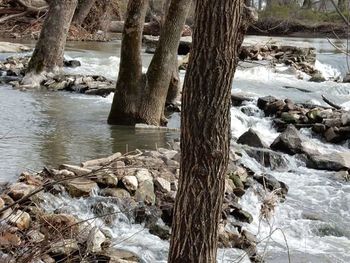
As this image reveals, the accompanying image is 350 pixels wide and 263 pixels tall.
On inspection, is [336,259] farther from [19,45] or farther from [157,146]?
[19,45]

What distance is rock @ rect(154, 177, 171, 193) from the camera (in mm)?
6904

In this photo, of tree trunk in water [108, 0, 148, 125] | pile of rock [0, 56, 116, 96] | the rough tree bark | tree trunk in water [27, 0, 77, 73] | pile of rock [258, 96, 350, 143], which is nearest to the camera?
tree trunk in water [108, 0, 148, 125]

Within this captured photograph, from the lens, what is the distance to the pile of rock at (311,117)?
1171cm

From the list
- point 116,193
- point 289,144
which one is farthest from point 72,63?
point 116,193

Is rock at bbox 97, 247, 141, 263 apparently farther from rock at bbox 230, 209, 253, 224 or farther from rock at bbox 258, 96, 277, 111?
rock at bbox 258, 96, 277, 111

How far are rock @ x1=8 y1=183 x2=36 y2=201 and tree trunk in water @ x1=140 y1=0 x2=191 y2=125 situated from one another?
429cm

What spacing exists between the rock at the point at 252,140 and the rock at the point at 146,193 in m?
3.66

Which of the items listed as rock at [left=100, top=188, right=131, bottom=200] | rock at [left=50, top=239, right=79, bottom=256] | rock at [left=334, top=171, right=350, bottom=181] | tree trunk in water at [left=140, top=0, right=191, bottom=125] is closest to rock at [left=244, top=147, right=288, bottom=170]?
rock at [left=334, top=171, right=350, bottom=181]

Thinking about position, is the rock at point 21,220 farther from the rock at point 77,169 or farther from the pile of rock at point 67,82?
the pile of rock at point 67,82

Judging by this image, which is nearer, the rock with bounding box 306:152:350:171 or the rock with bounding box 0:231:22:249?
the rock with bounding box 0:231:22:249

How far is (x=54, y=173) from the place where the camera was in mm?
6605

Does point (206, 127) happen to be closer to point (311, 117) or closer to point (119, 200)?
point (119, 200)

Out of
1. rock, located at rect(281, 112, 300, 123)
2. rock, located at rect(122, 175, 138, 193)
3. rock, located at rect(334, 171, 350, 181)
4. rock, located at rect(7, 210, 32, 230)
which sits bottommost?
rock, located at rect(334, 171, 350, 181)

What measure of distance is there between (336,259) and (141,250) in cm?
204
